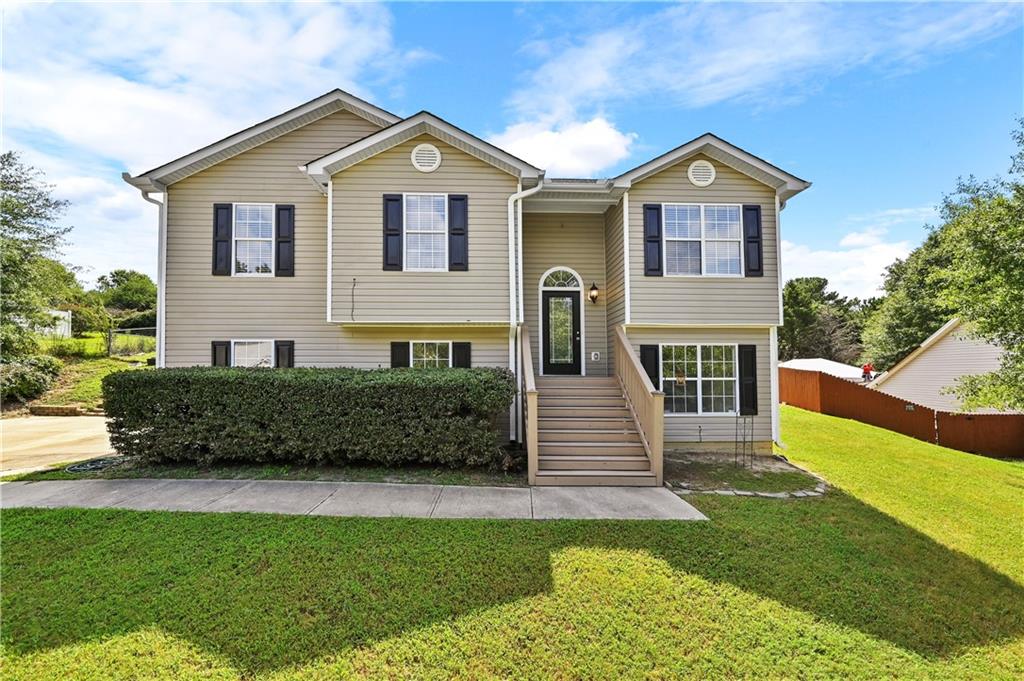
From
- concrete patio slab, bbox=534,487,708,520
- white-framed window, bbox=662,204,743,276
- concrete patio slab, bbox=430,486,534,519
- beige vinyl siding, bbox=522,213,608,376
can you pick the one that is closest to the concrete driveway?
concrete patio slab, bbox=430,486,534,519

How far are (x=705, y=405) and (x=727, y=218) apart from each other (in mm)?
3993

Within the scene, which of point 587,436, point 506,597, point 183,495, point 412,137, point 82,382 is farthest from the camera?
point 82,382

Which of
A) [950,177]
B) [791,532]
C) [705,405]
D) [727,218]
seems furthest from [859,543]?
[950,177]

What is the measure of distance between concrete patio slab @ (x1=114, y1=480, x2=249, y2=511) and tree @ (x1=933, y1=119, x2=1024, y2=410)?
48.9ft

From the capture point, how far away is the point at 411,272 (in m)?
8.66

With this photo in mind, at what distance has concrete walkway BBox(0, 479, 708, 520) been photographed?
5.68 meters

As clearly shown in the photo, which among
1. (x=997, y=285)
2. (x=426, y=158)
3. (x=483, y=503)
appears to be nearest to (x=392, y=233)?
(x=426, y=158)

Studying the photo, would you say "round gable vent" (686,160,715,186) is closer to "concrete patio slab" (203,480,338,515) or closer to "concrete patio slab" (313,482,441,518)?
"concrete patio slab" (313,482,441,518)

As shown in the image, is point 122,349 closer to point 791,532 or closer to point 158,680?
point 158,680

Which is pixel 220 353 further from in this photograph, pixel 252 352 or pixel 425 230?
pixel 425 230

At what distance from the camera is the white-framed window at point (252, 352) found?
9.23 m

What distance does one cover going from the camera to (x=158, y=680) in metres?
2.94

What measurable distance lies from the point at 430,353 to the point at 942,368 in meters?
19.4

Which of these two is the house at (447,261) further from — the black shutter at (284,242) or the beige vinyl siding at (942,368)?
the beige vinyl siding at (942,368)
